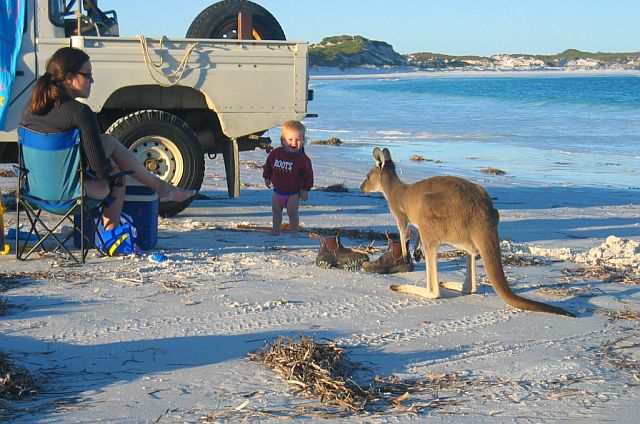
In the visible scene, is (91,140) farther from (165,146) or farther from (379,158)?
(165,146)

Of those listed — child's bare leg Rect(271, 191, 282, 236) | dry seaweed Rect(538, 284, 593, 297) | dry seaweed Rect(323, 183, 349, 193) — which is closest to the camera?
dry seaweed Rect(538, 284, 593, 297)

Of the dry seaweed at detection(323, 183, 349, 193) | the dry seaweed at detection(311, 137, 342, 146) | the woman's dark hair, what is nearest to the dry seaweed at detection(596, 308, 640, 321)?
the woman's dark hair

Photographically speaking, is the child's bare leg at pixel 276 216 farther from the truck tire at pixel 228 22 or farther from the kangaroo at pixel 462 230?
the truck tire at pixel 228 22

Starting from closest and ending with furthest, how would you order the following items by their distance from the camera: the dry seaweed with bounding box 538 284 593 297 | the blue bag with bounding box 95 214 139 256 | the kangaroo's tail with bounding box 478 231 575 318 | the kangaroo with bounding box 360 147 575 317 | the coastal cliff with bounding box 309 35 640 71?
the kangaroo's tail with bounding box 478 231 575 318, the kangaroo with bounding box 360 147 575 317, the dry seaweed with bounding box 538 284 593 297, the blue bag with bounding box 95 214 139 256, the coastal cliff with bounding box 309 35 640 71

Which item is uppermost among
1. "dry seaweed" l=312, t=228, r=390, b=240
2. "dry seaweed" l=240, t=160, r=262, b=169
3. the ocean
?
"dry seaweed" l=312, t=228, r=390, b=240

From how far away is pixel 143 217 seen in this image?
739 centimetres

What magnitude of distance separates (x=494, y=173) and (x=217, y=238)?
7.26 meters

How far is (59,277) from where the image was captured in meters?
6.29

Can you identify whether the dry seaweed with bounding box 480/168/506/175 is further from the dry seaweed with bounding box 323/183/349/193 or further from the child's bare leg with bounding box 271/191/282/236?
the child's bare leg with bounding box 271/191/282/236

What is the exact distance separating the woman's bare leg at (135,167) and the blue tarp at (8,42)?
2060 mm

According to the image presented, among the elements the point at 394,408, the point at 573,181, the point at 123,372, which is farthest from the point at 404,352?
the point at 573,181

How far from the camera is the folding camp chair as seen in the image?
661cm

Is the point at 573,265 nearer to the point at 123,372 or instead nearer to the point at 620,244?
the point at 620,244

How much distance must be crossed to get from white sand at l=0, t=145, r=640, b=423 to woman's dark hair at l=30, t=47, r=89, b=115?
3.66ft
